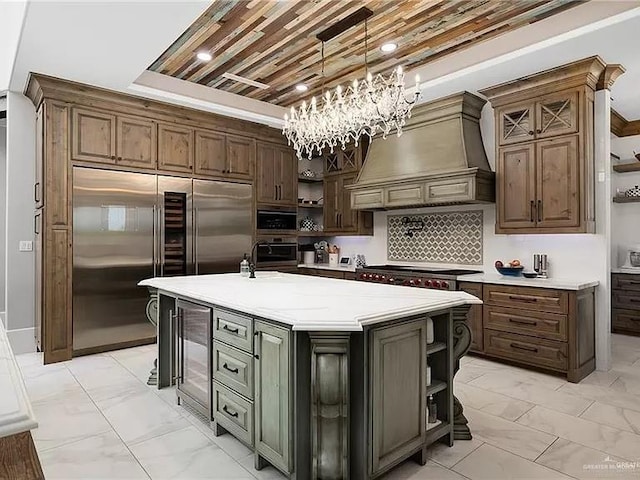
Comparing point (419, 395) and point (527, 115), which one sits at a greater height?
point (527, 115)

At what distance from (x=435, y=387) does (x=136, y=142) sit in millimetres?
4071

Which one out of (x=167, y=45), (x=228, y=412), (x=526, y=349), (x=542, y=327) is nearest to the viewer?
(x=228, y=412)

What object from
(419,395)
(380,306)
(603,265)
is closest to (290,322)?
(380,306)

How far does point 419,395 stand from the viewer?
2.25 m

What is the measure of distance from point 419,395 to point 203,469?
1257 millimetres

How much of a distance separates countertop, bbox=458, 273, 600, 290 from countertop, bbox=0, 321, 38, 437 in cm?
388

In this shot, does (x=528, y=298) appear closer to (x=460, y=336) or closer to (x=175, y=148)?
(x=460, y=336)

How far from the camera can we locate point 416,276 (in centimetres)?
464

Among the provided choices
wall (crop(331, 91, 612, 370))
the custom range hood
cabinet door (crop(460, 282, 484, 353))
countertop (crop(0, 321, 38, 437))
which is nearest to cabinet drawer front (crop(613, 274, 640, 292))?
wall (crop(331, 91, 612, 370))

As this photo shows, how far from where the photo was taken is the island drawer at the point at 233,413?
2291mm

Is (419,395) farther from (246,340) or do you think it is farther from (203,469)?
(203,469)

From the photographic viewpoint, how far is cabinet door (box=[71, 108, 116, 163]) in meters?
4.24

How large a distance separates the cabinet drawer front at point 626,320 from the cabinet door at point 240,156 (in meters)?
5.23

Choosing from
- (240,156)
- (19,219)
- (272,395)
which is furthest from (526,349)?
(19,219)
